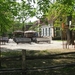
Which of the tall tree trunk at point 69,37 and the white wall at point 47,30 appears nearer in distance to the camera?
the tall tree trunk at point 69,37

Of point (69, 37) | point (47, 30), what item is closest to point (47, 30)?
point (47, 30)

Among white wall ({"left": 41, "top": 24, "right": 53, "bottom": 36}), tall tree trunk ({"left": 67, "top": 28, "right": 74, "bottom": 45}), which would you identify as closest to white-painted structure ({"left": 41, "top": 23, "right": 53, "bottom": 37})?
white wall ({"left": 41, "top": 24, "right": 53, "bottom": 36})

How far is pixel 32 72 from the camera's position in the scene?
392 inches

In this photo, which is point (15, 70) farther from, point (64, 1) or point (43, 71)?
point (64, 1)

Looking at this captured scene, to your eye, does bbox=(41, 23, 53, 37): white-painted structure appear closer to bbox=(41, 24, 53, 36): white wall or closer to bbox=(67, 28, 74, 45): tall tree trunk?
bbox=(41, 24, 53, 36): white wall

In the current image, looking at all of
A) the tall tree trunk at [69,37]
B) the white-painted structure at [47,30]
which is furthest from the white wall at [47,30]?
the tall tree trunk at [69,37]

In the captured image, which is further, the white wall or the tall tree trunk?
the white wall

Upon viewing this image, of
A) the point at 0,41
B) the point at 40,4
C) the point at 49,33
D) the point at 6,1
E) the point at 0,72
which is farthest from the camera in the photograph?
the point at 49,33

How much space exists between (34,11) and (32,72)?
681cm

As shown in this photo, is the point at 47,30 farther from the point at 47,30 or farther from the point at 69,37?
the point at 69,37

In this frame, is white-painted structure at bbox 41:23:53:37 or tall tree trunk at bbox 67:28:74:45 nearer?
tall tree trunk at bbox 67:28:74:45

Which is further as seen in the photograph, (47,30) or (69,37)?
(47,30)

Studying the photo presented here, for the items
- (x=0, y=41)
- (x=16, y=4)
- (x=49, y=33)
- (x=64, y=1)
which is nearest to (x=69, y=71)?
(x=64, y=1)

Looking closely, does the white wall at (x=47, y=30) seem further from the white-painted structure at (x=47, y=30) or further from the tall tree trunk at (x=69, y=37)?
the tall tree trunk at (x=69, y=37)
